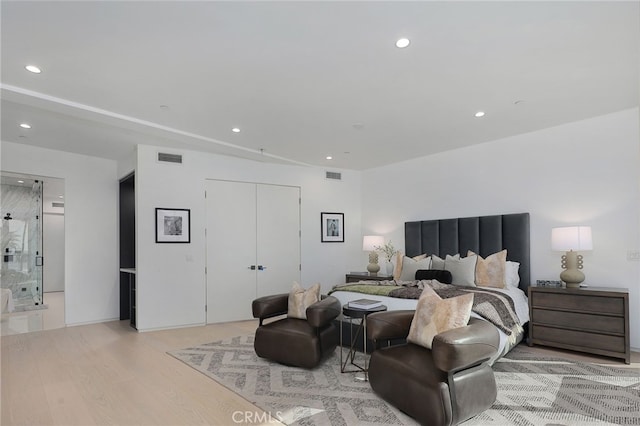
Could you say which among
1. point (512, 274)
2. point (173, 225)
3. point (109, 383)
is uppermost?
point (173, 225)

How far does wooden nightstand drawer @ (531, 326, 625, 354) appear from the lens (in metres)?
3.74

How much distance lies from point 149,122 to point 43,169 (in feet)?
8.54

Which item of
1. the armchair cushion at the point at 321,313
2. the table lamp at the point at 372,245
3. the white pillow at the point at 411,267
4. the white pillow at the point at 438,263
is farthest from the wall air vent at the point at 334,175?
the armchair cushion at the point at 321,313

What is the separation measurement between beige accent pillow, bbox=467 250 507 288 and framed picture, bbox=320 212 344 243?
9.48ft

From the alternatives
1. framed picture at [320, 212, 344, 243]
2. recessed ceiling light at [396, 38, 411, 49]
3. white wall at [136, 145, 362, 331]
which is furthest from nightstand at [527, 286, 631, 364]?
white wall at [136, 145, 362, 331]

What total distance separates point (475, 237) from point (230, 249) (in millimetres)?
3800

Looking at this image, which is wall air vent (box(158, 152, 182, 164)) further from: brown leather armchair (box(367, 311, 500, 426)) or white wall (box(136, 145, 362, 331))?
brown leather armchair (box(367, 311, 500, 426))

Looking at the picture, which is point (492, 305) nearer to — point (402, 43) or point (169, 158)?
point (402, 43)

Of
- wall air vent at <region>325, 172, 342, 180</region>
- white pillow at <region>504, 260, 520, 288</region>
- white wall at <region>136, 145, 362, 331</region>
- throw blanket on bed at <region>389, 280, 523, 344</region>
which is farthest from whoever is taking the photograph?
wall air vent at <region>325, 172, 342, 180</region>

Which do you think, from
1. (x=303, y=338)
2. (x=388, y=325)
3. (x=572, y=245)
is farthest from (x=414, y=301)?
(x=572, y=245)

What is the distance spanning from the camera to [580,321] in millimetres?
3959

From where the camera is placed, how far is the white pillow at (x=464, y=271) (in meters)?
4.66

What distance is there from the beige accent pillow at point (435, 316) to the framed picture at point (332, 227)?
13.3 feet

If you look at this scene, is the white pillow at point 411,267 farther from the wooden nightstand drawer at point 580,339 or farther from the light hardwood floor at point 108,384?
the light hardwood floor at point 108,384
